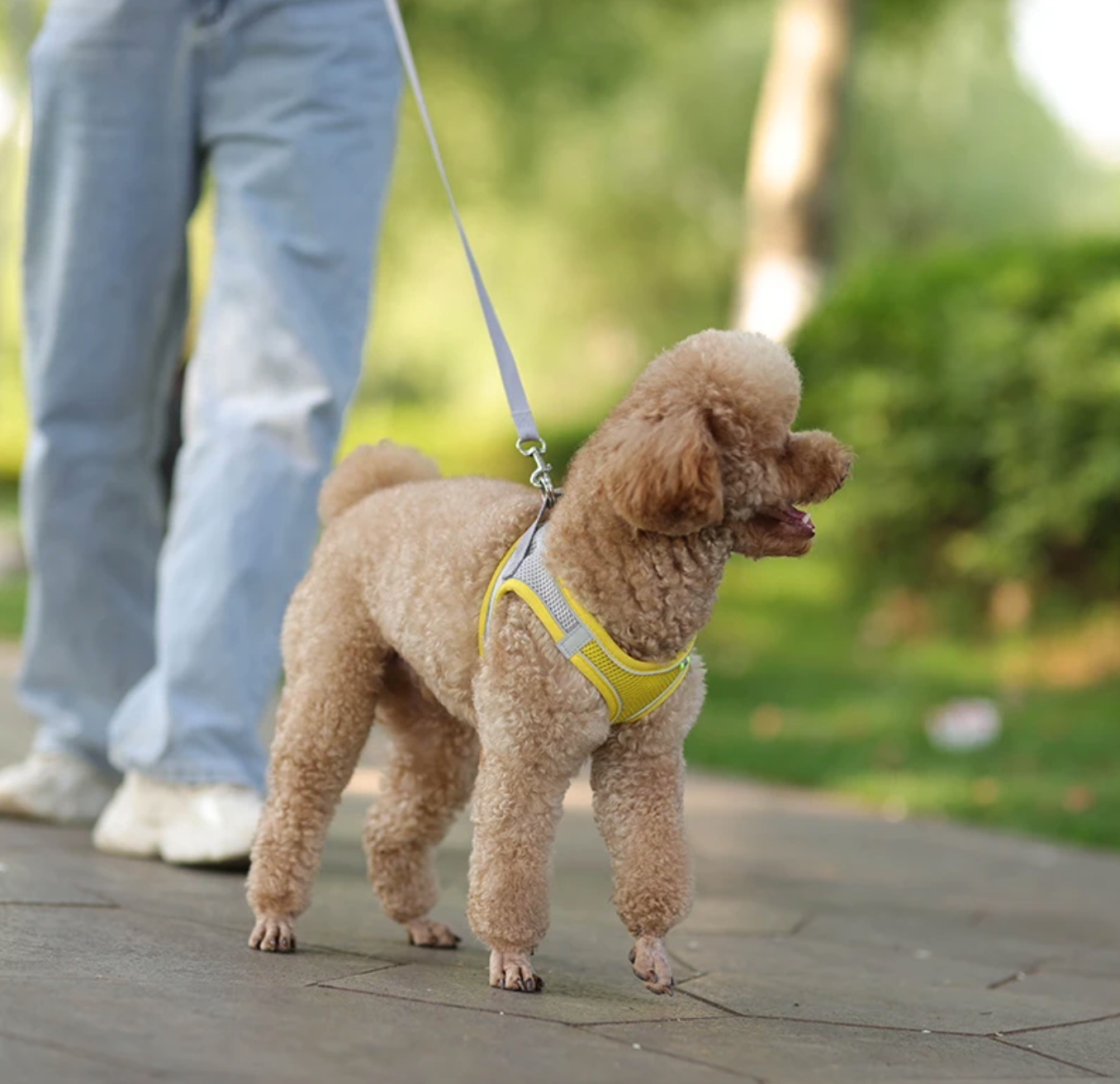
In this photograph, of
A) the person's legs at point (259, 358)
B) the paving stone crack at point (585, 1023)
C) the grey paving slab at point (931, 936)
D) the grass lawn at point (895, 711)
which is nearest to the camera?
the paving stone crack at point (585, 1023)

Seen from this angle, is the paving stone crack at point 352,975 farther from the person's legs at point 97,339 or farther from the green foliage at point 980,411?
the green foliage at point 980,411

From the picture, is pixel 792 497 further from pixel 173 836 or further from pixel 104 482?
pixel 104 482

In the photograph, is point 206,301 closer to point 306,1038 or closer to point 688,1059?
point 306,1038

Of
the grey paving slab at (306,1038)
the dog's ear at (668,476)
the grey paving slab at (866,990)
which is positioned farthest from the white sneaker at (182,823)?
the dog's ear at (668,476)

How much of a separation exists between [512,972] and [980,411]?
693 cm

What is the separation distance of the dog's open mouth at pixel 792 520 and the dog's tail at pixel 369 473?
0.89 meters

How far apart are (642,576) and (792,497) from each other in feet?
0.88

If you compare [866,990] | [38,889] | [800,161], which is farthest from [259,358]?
[800,161]

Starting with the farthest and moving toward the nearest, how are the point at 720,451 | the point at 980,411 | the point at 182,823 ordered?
the point at 980,411
the point at 182,823
the point at 720,451

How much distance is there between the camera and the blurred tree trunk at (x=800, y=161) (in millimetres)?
12719

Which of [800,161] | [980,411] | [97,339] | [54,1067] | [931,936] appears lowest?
[54,1067]

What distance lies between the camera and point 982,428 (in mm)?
9297

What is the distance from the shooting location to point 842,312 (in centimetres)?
1038

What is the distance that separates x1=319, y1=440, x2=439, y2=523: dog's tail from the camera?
347 cm
